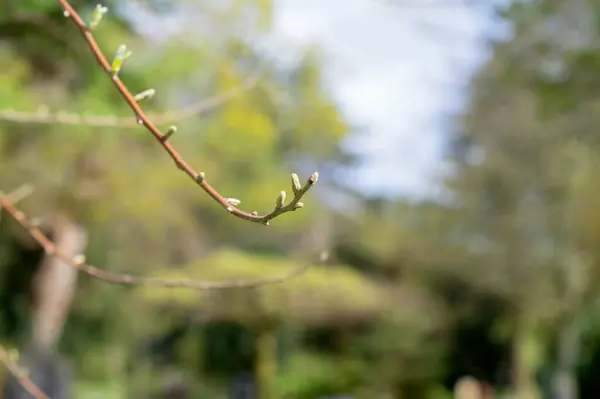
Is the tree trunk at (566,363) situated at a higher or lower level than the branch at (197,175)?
higher

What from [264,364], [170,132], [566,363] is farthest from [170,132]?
[566,363]

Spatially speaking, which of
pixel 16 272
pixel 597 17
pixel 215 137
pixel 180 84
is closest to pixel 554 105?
pixel 597 17

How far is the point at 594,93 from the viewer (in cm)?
237

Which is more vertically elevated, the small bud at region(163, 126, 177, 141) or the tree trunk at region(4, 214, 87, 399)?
the tree trunk at region(4, 214, 87, 399)

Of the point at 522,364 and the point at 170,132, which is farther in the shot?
the point at 522,364

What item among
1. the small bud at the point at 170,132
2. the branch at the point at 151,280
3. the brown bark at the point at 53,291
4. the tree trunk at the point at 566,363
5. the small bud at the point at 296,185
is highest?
the brown bark at the point at 53,291

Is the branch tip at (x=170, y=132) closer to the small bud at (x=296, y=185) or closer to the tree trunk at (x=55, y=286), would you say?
the small bud at (x=296, y=185)

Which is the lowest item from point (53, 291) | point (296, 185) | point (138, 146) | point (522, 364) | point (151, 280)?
point (296, 185)

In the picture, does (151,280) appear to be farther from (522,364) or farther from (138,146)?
(522,364)

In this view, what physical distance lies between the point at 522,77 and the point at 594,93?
33 cm

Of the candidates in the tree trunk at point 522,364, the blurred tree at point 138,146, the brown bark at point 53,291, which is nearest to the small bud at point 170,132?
the blurred tree at point 138,146

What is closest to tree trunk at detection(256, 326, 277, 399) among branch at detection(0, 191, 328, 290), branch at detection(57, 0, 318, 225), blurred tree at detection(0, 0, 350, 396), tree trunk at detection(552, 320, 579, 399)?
blurred tree at detection(0, 0, 350, 396)

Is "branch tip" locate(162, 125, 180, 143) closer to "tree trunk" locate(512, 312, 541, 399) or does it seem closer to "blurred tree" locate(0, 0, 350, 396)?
"blurred tree" locate(0, 0, 350, 396)

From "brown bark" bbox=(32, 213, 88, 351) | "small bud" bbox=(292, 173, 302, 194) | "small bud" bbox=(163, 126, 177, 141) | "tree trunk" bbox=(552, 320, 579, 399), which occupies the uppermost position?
"brown bark" bbox=(32, 213, 88, 351)
